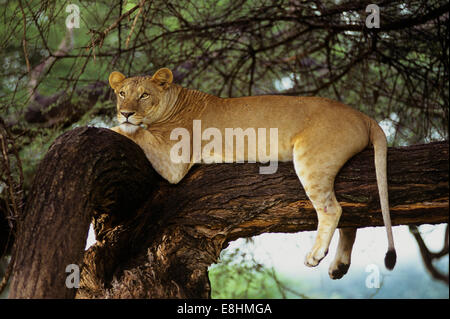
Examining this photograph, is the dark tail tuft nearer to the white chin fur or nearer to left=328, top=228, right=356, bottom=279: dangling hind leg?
left=328, top=228, right=356, bottom=279: dangling hind leg

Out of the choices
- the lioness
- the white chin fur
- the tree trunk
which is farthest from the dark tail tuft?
the white chin fur

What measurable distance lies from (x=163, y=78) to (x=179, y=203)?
922mm

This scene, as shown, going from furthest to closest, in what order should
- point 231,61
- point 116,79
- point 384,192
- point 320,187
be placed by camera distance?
point 231,61 < point 116,79 < point 320,187 < point 384,192

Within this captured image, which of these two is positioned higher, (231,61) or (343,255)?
(231,61)

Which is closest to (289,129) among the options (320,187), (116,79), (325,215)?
(320,187)

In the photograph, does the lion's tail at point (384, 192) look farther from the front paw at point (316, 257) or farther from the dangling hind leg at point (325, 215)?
the front paw at point (316, 257)

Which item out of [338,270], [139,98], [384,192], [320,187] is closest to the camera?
[384,192]

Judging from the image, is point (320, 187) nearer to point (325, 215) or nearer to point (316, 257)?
point (325, 215)

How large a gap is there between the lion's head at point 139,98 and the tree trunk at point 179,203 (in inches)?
11.9

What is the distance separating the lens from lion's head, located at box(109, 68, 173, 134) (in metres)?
3.50

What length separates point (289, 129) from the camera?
3264 millimetres

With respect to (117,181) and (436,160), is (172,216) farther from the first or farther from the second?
(436,160)
